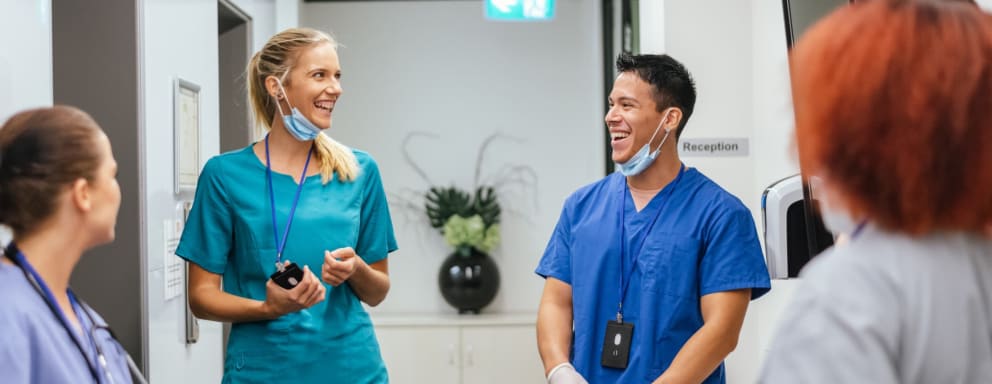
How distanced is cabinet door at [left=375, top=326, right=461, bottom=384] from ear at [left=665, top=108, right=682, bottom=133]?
9.60 ft

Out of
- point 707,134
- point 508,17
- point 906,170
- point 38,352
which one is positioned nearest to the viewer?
point 906,170

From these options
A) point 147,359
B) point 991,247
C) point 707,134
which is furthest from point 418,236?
point 991,247

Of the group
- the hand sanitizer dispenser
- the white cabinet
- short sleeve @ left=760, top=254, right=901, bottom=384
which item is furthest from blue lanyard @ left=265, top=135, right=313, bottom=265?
the white cabinet

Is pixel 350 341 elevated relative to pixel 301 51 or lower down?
lower down

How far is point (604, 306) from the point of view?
→ 2096 millimetres

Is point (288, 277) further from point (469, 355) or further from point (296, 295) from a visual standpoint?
point (469, 355)

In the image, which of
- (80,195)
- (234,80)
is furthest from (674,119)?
(234,80)

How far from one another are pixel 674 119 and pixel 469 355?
9.65ft

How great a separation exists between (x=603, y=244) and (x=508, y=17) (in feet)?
8.61

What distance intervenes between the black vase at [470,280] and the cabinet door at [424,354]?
184 mm

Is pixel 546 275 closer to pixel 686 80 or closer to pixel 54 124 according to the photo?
pixel 686 80

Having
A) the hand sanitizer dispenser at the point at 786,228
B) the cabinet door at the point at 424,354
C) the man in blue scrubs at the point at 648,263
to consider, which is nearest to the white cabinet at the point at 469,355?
the cabinet door at the point at 424,354

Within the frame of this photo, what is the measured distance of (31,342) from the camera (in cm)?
121

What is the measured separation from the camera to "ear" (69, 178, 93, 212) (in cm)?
129
